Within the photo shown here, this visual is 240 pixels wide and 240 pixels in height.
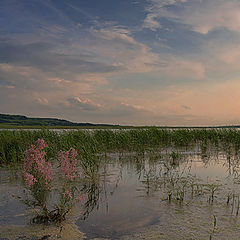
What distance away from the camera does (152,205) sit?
18.0 ft

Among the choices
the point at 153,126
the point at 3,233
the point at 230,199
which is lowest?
the point at 3,233

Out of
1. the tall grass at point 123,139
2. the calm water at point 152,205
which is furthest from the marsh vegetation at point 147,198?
the tall grass at point 123,139

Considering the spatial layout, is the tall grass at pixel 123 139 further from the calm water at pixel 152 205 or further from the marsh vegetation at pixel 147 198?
the calm water at pixel 152 205

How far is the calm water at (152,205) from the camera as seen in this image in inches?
168

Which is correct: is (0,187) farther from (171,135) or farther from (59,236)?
(171,135)

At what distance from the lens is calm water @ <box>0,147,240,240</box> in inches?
168

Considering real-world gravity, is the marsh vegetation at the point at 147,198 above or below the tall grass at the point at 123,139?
below

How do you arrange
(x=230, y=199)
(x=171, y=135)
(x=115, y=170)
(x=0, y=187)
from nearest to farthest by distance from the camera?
(x=230, y=199), (x=0, y=187), (x=115, y=170), (x=171, y=135)

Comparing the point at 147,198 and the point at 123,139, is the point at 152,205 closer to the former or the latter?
the point at 147,198

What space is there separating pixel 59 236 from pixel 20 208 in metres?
1.55

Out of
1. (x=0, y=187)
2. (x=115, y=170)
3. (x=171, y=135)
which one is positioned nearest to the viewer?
(x=0, y=187)

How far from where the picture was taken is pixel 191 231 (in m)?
4.22

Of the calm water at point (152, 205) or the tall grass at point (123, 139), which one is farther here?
the tall grass at point (123, 139)

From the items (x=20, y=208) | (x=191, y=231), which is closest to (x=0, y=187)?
(x=20, y=208)
